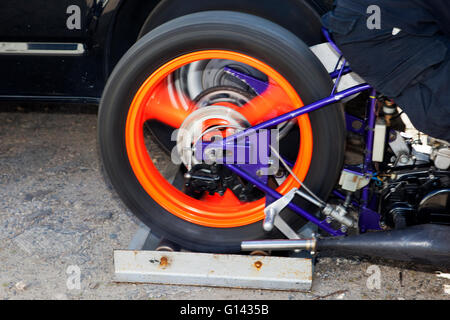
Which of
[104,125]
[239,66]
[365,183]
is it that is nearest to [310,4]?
[239,66]

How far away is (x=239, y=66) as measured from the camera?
2.38 meters

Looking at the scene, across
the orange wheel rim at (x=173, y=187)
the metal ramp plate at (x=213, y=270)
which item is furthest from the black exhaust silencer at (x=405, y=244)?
the orange wheel rim at (x=173, y=187)

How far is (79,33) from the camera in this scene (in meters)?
2.27

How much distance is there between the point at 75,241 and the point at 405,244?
1.37 meters

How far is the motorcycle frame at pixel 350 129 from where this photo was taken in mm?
1906

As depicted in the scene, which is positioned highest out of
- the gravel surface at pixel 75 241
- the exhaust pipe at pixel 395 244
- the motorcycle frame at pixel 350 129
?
the motorcycle frame at pixel 350 129

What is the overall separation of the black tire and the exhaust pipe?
0.18 m

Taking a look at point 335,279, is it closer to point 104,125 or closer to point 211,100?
point 211,100

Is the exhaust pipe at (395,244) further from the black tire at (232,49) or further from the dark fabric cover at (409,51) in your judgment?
the dark fabric cover at (409,51)

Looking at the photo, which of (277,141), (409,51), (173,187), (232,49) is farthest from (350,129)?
(173,187)

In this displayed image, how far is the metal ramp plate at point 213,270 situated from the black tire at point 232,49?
123mm

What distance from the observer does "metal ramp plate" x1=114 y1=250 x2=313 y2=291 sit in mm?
2029
